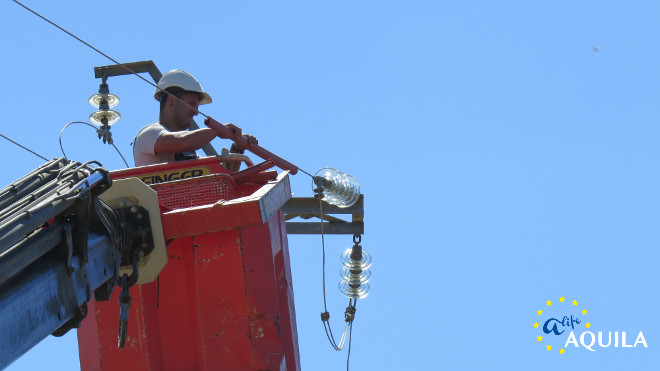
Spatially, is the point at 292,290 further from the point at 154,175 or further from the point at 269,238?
the point at 154,175

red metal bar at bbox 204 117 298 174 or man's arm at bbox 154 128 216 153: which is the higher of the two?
man's arm at bbox 154 128 216 153

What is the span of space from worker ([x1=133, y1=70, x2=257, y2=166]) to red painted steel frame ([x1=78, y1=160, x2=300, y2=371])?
0.83 metres

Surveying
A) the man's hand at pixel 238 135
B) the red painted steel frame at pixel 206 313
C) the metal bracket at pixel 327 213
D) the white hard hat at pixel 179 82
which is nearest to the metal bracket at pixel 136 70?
the metal bracket at pixel 327 213

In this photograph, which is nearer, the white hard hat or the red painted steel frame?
the red painted steel frame

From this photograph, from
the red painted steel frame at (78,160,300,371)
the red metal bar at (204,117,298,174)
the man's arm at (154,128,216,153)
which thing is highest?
the man's arm at (154,128,216,153)

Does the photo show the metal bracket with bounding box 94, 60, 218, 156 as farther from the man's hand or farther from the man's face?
the man's hand

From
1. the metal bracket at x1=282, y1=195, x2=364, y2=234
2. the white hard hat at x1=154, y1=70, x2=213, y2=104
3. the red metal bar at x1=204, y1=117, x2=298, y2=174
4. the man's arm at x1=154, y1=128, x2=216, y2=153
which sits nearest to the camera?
the man's arm at x1=154, y1=128, x2=216, y2=153

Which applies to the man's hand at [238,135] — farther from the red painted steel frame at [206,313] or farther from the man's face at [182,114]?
the red painted steel frame at [206,313]

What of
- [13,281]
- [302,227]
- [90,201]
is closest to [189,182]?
[90,201]

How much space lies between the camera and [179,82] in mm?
8367

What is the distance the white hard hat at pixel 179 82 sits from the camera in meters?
8.34

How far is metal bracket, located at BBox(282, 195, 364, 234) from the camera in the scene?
1056 centimetres

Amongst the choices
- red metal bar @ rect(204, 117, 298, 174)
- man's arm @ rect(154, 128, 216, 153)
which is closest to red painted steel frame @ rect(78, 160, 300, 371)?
man's arm @ rect(154, 128, 216, 153)

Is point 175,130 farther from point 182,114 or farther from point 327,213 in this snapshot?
point 327,213
